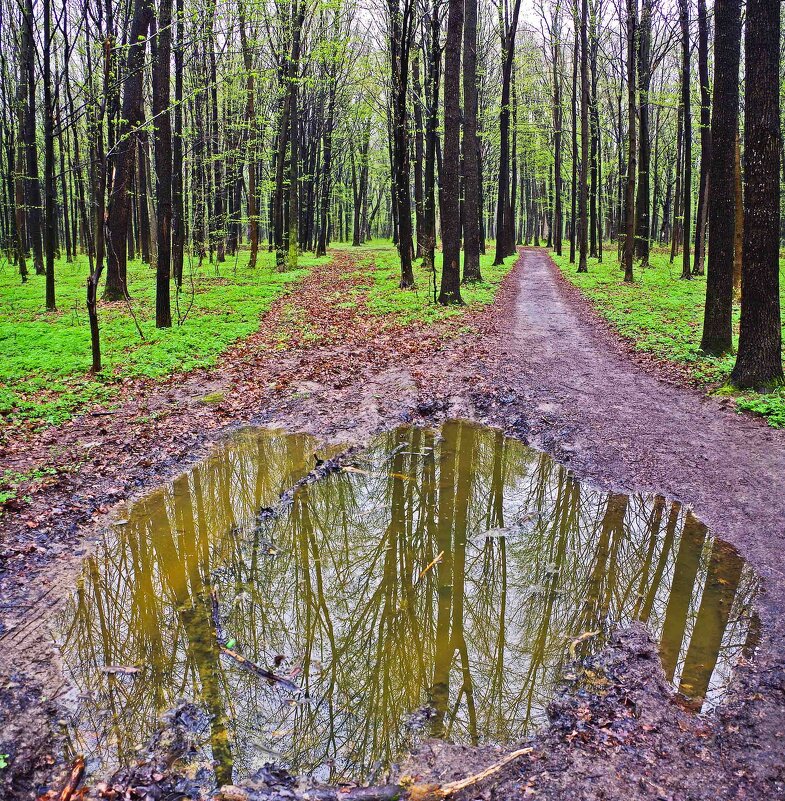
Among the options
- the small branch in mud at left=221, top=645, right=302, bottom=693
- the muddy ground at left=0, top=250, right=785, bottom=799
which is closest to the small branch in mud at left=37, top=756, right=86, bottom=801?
the muddy ground at left=0, top=250, right=785, bottom=799

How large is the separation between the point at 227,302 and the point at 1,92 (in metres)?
21.3

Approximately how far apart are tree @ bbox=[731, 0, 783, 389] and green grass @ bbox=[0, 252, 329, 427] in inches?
359

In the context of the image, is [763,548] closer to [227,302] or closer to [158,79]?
[158,79]

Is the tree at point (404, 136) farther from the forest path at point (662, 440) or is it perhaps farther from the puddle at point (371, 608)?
the puddle at point (371, 608)

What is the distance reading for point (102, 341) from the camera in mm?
12477

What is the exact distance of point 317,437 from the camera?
24.7 feet

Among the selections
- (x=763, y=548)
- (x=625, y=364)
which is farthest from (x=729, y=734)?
(x=625, y=364)

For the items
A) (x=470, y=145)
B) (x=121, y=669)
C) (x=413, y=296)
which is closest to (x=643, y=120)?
(x=470, y=145)

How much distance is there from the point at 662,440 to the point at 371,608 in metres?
4.69

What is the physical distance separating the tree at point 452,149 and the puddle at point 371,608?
1041cm

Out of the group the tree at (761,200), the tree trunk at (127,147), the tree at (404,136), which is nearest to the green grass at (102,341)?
the tree trunk at (127,147)

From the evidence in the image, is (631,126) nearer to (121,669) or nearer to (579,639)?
(579,639)

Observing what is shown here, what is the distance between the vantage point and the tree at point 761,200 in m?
7.76

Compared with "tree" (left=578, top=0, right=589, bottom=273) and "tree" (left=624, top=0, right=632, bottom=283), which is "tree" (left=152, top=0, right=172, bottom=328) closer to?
"tree" (left=624, top=0, right=632, bottom=283)
